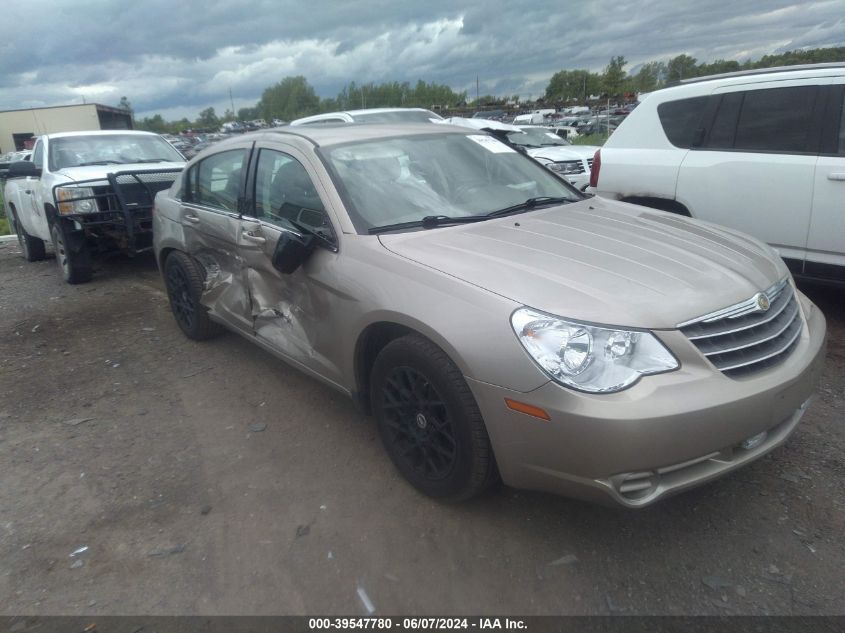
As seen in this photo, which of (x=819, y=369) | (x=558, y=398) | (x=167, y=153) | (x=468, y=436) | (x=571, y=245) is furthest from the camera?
(x=167, y=153)

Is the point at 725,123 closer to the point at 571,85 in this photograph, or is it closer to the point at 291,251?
the point at 291,251

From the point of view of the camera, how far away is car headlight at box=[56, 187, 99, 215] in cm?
679

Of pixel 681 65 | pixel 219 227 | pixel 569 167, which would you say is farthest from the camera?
pixel 681 65

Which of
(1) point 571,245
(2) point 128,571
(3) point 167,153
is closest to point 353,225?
(1) point 571,245

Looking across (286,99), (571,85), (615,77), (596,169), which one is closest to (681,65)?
(615,77)

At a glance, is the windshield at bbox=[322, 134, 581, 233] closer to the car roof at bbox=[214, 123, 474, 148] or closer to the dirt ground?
the car roof at bbox=[214, 123, 474, 148]

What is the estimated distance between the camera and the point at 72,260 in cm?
723

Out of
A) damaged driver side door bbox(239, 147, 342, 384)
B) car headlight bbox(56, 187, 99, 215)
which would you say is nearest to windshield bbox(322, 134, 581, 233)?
damaged driver side door bbox(239, 147, 342, 384)

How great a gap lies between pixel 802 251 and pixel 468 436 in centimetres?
339

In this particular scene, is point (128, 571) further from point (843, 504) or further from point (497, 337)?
point (843, 504)

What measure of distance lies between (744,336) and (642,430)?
0.70 meters

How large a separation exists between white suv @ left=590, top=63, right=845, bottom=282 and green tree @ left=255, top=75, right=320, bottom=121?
35.1 metres

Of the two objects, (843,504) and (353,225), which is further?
(353,225)

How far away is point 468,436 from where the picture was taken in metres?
2.47
